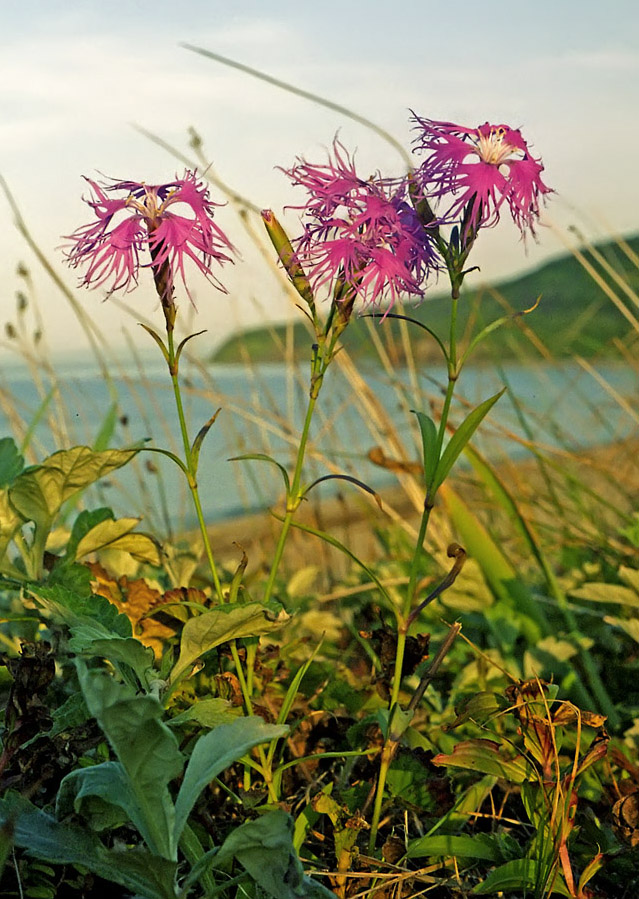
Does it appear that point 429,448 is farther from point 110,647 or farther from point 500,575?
point 500,575

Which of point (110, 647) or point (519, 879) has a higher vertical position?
point (110, 647)

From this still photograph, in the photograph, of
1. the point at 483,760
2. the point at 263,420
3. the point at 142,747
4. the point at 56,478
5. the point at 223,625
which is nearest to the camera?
the point at 142,747

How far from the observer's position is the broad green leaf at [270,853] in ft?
2.33

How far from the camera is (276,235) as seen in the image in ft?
2.79

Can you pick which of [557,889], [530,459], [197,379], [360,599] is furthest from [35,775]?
[530,459]

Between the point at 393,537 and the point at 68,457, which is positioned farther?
the point at 393,537

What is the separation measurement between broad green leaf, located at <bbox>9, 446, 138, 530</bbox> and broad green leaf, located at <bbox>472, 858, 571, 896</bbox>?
0.54m

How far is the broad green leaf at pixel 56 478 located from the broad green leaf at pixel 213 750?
1.14 ft

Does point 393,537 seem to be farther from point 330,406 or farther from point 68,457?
point 68,457

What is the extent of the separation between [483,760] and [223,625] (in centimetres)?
30

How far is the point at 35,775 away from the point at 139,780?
19 cm

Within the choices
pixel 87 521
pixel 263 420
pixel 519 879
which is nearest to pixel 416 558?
pixel 519 879

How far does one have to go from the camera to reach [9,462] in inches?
46.9

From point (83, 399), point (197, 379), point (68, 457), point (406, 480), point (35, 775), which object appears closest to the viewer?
point (35, 775)
